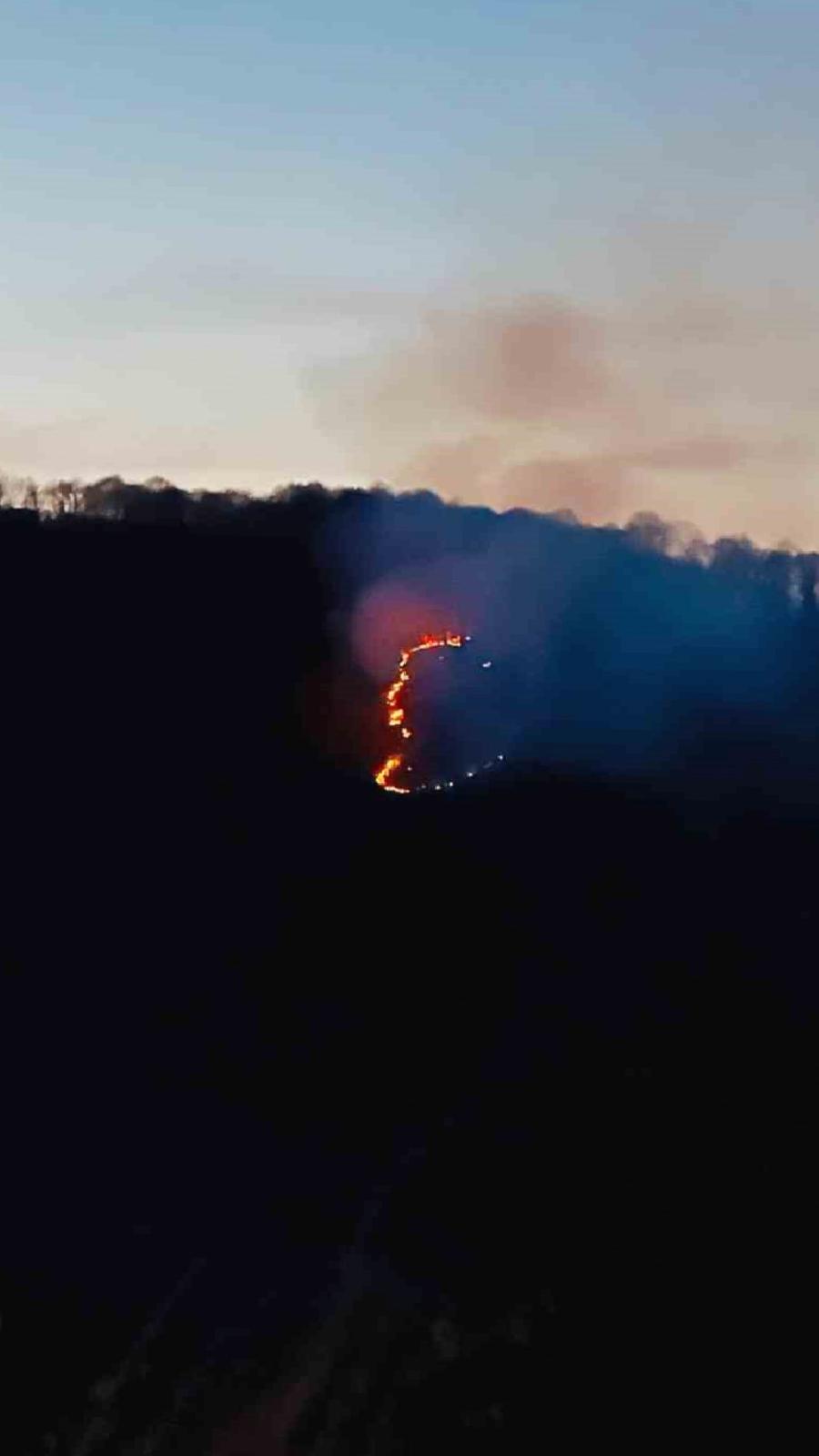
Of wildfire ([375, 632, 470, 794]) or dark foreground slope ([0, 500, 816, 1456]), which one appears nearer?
dark foreground slope ([0, 500, 816, 1456])

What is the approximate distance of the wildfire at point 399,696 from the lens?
83850mm

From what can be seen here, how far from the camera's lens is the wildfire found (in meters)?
83.8

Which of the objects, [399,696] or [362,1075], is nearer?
[362,1075]

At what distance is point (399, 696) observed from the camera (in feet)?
305

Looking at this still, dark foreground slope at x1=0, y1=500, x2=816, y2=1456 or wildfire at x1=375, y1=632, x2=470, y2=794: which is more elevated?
wildfire at x1=375, y1=632, x2=470, y2=794

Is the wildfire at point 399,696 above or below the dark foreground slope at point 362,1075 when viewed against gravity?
above

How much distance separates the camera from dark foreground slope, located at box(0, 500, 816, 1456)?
4859 centimetres

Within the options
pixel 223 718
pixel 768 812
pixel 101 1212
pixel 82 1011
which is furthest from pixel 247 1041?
pixel 768 812

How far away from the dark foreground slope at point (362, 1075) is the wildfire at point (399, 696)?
132 centimetres

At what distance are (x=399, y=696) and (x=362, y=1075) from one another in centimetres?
3283

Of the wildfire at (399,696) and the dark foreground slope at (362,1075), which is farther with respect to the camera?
the wildfire at (399,696)

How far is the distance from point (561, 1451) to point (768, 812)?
44.6m

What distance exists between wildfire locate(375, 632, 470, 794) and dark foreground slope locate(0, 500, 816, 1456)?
1.32 metres

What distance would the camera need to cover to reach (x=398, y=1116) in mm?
60531
